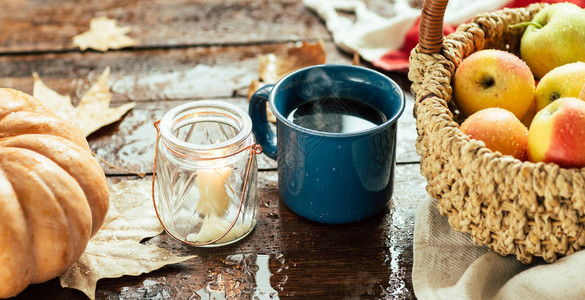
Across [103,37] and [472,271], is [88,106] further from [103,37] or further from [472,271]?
[472,271]

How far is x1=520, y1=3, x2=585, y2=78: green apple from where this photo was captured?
26.3 inches

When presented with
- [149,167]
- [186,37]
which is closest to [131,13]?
[186,37]

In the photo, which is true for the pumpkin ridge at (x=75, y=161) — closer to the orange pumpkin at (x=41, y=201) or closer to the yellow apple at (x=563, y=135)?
the orange pumpkin at (x=41, y=201)

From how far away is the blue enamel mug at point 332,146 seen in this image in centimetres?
61

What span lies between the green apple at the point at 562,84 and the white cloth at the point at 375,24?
311 mm

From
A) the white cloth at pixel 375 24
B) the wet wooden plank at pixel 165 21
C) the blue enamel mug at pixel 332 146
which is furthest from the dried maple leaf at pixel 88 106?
the white cloth at pixel 375 24

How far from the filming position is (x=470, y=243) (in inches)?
24.8

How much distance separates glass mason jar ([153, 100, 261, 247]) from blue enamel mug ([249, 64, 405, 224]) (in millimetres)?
37

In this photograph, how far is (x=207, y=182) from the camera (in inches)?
24.7

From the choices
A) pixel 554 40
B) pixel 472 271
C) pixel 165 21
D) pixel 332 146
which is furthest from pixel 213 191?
pixel 165 21

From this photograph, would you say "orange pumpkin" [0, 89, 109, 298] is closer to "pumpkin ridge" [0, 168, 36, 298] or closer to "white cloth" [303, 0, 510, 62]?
"pumpkin ridge" [0, 168, 36, 298]

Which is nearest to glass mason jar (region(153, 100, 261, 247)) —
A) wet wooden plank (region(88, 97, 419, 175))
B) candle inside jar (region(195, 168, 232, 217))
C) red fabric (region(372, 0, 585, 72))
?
candle inside jar (region(195, 168, 232, 217))

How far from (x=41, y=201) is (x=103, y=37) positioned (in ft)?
1.72

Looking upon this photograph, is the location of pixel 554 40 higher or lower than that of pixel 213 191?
higher
